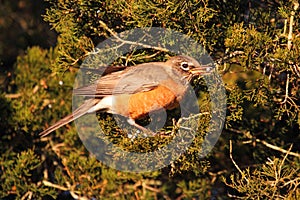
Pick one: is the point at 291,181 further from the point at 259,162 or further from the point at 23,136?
the point at 23,136

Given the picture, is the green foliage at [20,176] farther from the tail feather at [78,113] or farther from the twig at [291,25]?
the twig at [291,25]

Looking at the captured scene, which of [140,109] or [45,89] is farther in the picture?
[45,89]

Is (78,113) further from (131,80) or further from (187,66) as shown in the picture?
(187,66)

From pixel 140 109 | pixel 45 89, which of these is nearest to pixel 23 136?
pixel 45 89

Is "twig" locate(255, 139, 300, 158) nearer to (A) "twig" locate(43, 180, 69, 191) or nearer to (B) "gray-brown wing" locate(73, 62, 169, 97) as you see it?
(B) "gray-brown wing" locate(73, 62, 169, 97)

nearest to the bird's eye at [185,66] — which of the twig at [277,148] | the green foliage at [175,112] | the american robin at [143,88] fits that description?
the american robin at [143,88]

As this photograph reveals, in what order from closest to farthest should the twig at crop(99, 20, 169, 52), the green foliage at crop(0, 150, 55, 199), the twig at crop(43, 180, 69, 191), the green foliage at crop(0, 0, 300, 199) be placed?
the green foliage at crop(0, 0, 300, 199) < the twig at crop(99, 20, 169, 52) < the green foliage at crop(0, 150, 55, 199) < the twig at crop(43, 180, 69, 191)

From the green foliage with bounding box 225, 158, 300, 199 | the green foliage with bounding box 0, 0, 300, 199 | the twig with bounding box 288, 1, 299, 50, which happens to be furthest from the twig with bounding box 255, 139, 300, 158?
the twig with bounding box 288, 1, 299, 50

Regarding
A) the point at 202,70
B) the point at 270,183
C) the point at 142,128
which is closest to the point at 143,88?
the point at 142,128
